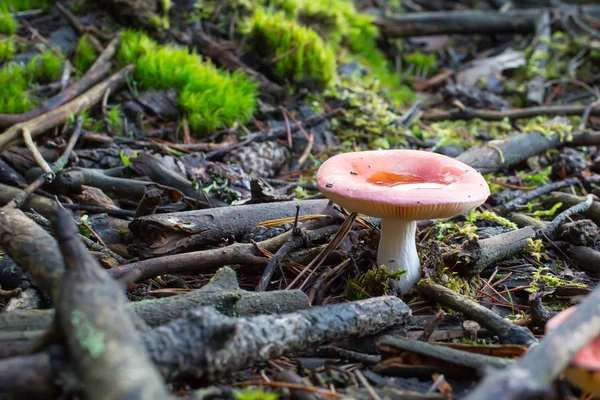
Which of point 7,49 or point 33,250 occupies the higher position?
point 7,49

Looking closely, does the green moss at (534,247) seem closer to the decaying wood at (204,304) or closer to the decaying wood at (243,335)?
the decaying wood at (243,335)

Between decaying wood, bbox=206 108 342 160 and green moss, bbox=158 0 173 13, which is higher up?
green moss, bbox=158 0 173 13

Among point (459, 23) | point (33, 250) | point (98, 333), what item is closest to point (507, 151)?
point (459, 23)

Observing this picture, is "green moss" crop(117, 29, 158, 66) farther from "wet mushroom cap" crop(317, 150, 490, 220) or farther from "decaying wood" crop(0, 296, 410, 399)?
"decaying wood" crop(0, 296, 410, 399)

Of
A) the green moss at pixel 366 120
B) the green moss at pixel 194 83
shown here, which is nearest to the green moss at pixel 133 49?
the green moss at pixel 194 83

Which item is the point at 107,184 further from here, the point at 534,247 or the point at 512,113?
the point at 512,113

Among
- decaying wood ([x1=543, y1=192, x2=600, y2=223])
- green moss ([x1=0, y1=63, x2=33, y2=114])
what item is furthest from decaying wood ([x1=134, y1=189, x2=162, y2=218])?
decaying wood ([x1=543, y1=192, x2=600, y2=223])
